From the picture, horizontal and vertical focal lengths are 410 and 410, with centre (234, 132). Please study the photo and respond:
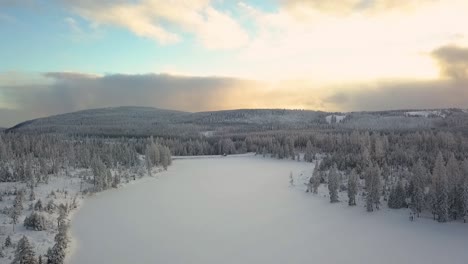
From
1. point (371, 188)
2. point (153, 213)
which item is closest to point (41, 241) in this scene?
point (153, 213)

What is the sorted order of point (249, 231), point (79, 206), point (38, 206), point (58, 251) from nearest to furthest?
point (58, 251) → point (249, 231) → point (38, 206) → point (79, 206)

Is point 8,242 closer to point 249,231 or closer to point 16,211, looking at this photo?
point 16,211

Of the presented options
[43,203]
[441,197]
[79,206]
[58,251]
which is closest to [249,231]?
[58,251]

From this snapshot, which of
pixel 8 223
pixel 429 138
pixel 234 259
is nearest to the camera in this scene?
pixel 234 259

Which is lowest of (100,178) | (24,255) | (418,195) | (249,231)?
(249,231)

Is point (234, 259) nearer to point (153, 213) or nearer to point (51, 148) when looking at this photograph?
point (153, 213)

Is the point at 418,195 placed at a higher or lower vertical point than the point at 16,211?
higher

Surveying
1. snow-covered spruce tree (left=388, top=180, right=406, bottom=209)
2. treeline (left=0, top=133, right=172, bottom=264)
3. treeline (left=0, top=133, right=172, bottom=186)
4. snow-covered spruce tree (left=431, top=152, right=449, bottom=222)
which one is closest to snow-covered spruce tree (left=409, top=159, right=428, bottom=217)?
snow-covered spruce tree (left=388, top=180, right=406, bottom=209)

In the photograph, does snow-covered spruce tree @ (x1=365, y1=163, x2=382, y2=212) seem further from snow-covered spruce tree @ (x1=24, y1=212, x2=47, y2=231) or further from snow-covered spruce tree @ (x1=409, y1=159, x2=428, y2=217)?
snow-covered spruce tree @ (x1=24, y1=212, x2=47, y2=231)
